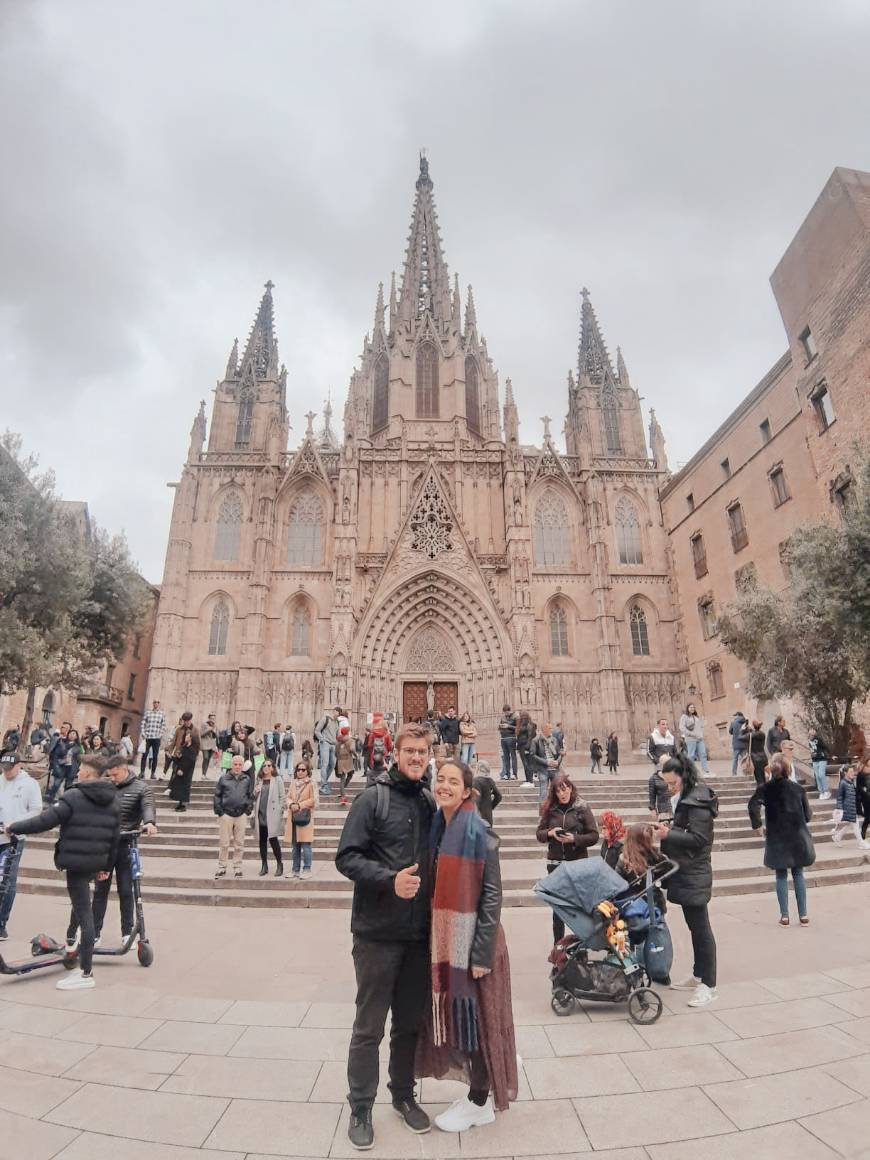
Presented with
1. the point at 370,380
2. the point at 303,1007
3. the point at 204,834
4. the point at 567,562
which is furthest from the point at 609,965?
the point at 370,380

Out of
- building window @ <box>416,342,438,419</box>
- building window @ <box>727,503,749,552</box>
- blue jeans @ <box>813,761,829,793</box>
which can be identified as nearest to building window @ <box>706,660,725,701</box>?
building window @ <box>727,503,749,552</box>

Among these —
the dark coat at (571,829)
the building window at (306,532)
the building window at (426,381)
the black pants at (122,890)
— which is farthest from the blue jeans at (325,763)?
the building window at (426,381)

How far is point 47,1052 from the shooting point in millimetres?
3447

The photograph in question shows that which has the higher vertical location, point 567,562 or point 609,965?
point 567,562

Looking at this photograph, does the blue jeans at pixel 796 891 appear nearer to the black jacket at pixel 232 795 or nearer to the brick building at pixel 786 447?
the black jacket at pixel 232 795

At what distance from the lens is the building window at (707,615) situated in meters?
24.9

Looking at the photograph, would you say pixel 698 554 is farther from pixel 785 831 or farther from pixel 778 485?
pixel 785 831

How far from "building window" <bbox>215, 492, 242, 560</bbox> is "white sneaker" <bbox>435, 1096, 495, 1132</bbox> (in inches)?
1094

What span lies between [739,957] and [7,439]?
2139cm

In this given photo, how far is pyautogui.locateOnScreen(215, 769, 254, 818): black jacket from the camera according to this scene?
7988 mm

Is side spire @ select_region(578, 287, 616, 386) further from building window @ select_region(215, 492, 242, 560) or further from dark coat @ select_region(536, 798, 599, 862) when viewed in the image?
dark coat @ select_region(536, 798, 599, 862)

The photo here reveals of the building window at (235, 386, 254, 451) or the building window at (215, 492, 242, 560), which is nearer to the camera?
the building window at (215, 492, 242, 560)

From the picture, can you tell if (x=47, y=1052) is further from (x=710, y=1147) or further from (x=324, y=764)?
(x=324, y=764)

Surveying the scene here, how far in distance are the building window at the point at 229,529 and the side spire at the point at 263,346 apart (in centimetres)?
948
